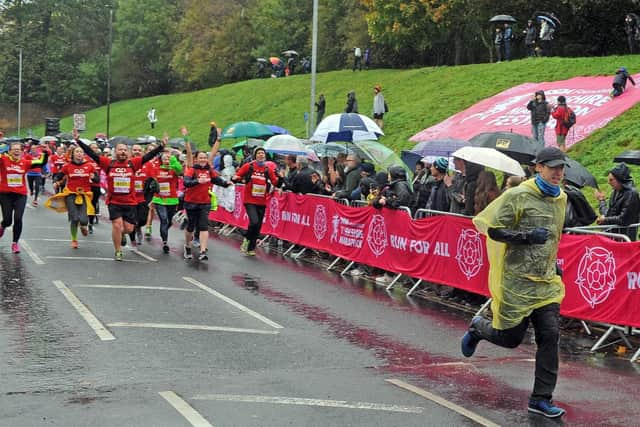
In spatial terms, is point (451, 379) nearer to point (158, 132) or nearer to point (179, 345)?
point (179, 345)

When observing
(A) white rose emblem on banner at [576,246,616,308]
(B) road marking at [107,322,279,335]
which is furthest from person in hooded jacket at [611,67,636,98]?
(B) road marking at [107,322,279,335]

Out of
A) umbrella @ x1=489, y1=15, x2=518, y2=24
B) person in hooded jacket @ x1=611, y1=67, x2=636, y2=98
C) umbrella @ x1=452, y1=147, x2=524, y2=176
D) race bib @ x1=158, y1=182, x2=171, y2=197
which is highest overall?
umbrella @ x1=489, y1=15, x2=518, y2=24

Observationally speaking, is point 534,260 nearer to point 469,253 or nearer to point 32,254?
point 469,253

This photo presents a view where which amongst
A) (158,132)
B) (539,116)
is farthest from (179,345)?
(158,132)

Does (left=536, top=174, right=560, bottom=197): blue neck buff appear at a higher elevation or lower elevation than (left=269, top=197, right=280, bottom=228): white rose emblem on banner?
higher

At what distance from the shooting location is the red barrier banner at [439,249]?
965 centimetres

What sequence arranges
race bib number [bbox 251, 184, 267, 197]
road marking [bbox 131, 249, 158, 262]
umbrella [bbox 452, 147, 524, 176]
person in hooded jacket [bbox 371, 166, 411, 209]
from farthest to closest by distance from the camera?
1. race bib number [bbox 251, 184, 267, 197]
2. road marking [bbox 131, 249, 158, 262]
3. person in hooded jacket [bbox 371, 166, 411, 209]
4. umbrella [bbox 452, 147, 524, 176]

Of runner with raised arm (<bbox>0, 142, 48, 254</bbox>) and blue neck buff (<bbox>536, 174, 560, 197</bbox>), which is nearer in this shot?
blue neck buff (<bbox>536, 174, 560, 197</bbox>)

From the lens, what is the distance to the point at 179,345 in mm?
8969

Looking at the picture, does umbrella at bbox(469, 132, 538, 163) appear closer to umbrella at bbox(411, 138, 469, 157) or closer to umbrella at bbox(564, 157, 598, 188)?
umbrella at bbox(564, 157, 598, 188)

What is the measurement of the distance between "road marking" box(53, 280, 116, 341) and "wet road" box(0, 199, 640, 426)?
0.02 metres

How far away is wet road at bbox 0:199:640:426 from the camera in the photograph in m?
6.74

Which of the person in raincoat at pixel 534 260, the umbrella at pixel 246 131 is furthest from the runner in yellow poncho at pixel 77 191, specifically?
Result: the person in raincoat at pixel 534 260

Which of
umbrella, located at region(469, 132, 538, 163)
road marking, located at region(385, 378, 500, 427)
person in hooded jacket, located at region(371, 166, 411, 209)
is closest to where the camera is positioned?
road marking, located at region(385, 378, 500, 427)
